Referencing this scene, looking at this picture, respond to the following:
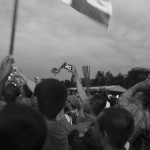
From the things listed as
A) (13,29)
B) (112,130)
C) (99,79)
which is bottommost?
(99,79)

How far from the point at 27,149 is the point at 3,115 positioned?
7.1 inches

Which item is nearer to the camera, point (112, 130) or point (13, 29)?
point (112, 130)

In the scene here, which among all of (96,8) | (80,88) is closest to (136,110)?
(80,88)

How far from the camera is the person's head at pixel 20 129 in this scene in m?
1.54

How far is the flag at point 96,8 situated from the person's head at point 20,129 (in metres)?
4.55

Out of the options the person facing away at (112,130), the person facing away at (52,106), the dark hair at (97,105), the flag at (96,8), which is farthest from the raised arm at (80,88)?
the person facing away at (112,130)

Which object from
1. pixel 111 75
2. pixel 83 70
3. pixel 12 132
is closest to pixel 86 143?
pixel 12 132

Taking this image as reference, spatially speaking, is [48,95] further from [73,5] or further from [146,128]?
[73,5]

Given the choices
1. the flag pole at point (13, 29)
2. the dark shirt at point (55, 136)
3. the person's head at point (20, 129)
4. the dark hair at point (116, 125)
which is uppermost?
the flag pole at point (13, 29)

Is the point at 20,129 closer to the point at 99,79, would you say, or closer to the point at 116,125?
the point at 116,125

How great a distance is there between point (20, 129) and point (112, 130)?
113cm

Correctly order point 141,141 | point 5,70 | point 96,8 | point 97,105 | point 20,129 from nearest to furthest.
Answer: point 20,129
point 5,70
point 141,141
point 97,105
point 96,8

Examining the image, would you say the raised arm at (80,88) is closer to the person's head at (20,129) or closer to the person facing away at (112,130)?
the person facing away at (112,130)

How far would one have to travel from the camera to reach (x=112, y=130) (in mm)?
2572
